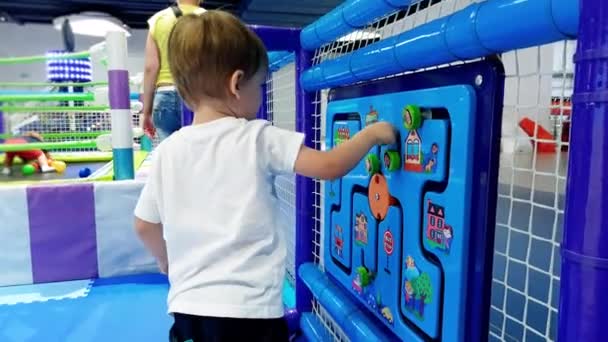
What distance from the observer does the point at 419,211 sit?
617 mm

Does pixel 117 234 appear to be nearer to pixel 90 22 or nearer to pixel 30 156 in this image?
pixel 30 156

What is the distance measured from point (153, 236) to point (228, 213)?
0.19 m

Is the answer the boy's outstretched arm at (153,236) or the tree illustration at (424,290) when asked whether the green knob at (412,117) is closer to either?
the tree illustration at (424,290)

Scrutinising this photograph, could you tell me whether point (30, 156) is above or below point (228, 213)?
below

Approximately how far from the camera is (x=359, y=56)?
743mm

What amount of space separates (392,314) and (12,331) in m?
0.92

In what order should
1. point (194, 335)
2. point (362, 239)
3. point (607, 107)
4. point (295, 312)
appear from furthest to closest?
point (295, 312)
point (362, 239)
point (194, 335)
point (607, 107)

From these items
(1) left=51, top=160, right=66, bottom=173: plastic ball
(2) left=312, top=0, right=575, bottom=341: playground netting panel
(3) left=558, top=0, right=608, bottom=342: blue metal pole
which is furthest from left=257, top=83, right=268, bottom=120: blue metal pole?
(1) left=51, top=160, right=66, bottom=173: plastic ball

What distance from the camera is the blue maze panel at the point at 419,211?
0.52 metres

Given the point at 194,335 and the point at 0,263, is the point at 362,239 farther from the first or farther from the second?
the point at 0,263

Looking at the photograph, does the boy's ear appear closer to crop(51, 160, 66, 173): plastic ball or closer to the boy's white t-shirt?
the boy's white t-shirt

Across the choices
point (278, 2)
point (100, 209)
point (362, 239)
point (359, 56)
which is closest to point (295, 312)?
point (362, 239)

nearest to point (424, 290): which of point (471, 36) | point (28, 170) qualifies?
point (471, 36)

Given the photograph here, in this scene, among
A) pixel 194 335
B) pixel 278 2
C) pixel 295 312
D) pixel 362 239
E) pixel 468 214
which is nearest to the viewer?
pixel 468 214
